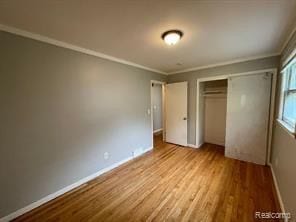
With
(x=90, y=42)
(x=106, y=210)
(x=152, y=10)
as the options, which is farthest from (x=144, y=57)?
(x=106, y=210)

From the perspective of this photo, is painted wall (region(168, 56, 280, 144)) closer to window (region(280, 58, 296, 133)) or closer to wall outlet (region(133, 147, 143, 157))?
window (region(280, 58, 296, 133))

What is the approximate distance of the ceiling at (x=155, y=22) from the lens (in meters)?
1.37

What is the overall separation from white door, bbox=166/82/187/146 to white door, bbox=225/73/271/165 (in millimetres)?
1187

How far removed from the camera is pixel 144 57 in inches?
119

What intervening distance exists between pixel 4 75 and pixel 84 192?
1.94 meters

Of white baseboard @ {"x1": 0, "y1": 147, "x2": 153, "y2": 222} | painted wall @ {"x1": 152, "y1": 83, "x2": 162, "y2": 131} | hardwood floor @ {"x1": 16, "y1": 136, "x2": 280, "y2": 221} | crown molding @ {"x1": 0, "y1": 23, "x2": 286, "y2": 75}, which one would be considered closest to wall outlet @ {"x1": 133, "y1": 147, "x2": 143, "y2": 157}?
hardwood floor @ {"x1": 16, "y1": 136, "x2": 280, "y2": 221}

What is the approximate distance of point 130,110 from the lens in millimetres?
3420

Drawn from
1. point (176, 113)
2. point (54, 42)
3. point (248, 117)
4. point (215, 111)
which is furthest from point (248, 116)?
point (54, 42)

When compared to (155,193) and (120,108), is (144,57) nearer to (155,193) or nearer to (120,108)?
(120,108)

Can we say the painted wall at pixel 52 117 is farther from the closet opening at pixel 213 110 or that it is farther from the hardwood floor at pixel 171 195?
the closet opening at pixel 213 110

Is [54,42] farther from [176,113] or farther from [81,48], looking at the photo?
[176,113]

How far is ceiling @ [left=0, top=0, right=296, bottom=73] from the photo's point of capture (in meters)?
1.37

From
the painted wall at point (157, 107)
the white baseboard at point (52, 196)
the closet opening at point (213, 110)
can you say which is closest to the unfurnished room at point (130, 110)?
the white baseboard at point (52, 196)

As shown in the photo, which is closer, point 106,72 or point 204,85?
point 106,72
